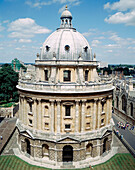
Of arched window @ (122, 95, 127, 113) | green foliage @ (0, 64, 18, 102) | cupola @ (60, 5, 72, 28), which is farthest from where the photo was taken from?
green foliage @ (0, 64, 18, 102)

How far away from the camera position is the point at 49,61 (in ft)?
115

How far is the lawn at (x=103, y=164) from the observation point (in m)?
31.8

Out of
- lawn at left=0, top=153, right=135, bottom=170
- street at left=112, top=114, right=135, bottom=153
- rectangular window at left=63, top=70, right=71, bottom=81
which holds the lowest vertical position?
lawn at left=0, top=153, right=135, bottom=170

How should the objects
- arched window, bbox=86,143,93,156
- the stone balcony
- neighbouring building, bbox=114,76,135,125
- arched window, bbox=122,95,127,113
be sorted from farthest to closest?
1. arched window, bbox=122,95,127,113
2. neighbouring building, bbox=114,76,135,125
3. arched window, bbox=86,143,93,156
4. the stone balcony

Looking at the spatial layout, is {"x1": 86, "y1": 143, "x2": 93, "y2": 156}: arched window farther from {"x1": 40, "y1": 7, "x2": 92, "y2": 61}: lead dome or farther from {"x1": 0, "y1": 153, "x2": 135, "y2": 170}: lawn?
{"x1": 40, "y1": 7, "x2": 92, "y2": 61}: lead dome

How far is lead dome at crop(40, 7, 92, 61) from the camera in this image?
34969 mm

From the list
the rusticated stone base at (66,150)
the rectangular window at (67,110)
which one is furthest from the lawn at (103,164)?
the rectangular window at (67,110)

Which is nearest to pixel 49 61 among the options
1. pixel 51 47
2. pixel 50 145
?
pixel 51 47

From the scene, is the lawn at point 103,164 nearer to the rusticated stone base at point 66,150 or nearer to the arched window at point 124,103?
the rusticated stone base at point 66,150

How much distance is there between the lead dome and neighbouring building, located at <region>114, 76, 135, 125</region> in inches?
965

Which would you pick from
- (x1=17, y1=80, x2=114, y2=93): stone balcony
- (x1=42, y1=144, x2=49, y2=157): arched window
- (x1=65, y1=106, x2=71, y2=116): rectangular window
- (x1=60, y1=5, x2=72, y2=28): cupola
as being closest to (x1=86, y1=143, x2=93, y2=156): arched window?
(x1=65, y1=106, x2=71, y2=116): rectangular window

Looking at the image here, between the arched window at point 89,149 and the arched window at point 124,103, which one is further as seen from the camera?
the arched window at point 124,103

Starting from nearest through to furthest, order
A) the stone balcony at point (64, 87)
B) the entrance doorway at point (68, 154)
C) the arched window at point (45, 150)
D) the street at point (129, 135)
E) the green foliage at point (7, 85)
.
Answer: the stone balcony at point (64, 87) < the entrance doorway at point (68, 154) < the arched window at point (45, 150) < the street at point (129, 135) < the green foliage at point (7, 85)

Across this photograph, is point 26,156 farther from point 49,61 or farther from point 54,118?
point 49,61
